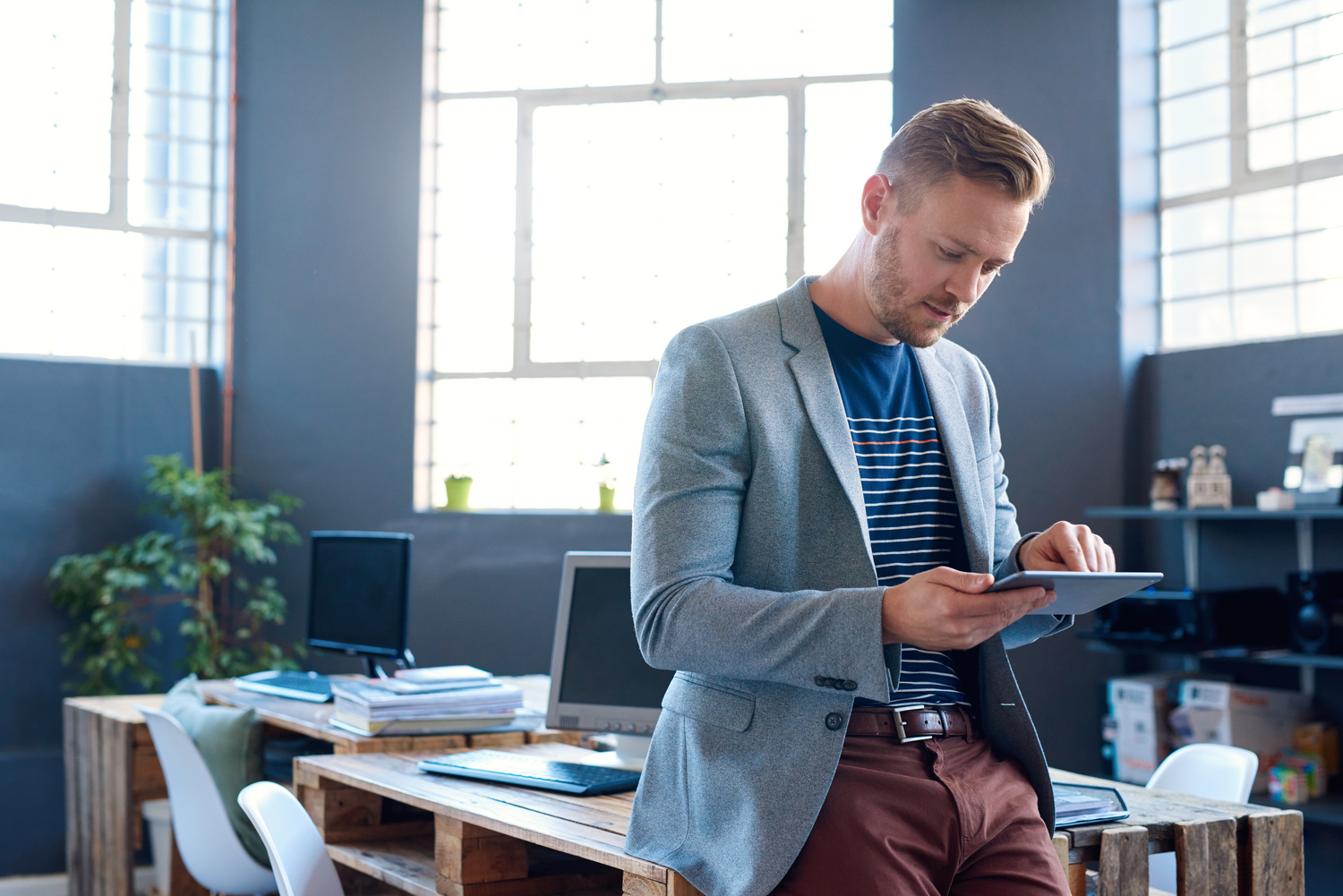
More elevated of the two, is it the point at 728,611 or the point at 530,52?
the point at 530,52

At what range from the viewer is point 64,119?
17.3 feet

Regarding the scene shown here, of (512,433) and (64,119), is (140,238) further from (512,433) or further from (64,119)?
(512,433)

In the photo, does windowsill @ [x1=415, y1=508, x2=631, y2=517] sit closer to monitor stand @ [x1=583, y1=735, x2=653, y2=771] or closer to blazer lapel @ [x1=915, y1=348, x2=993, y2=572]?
monitor stand @ [x1=583, y1=735, x2=653, y2=771]

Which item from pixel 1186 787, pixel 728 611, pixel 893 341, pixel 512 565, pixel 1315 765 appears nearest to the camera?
pixel 728 611

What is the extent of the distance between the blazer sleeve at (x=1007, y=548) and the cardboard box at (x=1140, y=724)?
284 centimetres

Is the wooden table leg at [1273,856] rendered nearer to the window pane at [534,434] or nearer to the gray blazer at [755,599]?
the gray blazer at [755,599]

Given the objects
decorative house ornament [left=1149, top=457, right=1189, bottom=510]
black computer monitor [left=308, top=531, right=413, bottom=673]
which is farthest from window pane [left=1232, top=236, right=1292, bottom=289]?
black computer monitor [left=308, top=531, right=413, bottom=673]

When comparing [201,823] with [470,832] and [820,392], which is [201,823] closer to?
[470,832]

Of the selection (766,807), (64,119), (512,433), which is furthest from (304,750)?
(64,119)

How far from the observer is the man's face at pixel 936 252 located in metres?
1.47

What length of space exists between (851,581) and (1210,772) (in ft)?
5.41

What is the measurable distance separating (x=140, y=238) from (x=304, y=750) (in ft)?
9.33

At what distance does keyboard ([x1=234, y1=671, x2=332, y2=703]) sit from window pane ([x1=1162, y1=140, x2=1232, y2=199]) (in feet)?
12.4

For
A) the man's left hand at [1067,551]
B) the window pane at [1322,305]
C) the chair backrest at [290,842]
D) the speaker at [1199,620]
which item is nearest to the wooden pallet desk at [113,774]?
the chair backrest at [290,842]
